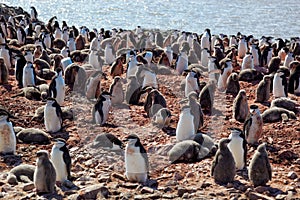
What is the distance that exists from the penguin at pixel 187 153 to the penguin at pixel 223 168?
903mm

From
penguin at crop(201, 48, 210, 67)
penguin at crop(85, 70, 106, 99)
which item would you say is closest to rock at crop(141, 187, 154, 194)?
penguin at crop(85, 70, 106, 99)

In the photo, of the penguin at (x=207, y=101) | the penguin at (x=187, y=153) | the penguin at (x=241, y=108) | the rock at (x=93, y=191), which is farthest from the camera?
the penguin at (x=207, y=101)

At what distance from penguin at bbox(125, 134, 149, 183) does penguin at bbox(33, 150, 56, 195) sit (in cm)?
123

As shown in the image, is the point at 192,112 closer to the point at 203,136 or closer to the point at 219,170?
the point at 203,136

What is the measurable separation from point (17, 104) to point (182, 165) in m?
5.47

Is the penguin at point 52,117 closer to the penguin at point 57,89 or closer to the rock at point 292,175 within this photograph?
the penguin at point 57,89

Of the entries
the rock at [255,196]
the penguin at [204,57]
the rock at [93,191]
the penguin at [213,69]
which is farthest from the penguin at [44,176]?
the penguin at [204,57]

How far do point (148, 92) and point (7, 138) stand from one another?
4450 mm

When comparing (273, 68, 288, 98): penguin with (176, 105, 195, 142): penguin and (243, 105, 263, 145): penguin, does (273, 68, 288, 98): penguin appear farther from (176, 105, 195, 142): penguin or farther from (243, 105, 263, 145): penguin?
(176, 105, 195, 142): penguin

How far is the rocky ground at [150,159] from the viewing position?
7637mm

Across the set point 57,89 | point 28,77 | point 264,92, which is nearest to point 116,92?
point 57,89

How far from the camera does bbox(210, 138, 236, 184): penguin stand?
794 cm

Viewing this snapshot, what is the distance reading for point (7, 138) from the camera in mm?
9445

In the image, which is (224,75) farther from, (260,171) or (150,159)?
(260,171)
